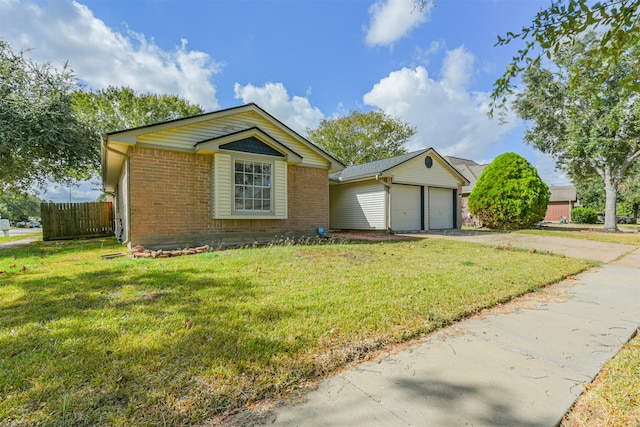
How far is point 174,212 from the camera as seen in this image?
7695mm

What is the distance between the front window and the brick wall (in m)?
0.50

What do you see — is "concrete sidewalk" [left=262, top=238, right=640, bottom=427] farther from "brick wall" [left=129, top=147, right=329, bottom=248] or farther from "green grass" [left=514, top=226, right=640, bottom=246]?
"green grass" [left=514, top=226, right=640, bottom=246]

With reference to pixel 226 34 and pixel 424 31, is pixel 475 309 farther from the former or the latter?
pixel 226 34

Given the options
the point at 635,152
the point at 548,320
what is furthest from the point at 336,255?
the point at 635,152

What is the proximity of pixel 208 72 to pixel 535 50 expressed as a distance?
666 inches

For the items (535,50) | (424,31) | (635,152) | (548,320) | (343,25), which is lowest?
(548,320)

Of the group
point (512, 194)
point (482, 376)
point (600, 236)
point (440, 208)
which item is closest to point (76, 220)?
point (482, 376)

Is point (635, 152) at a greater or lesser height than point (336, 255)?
greater

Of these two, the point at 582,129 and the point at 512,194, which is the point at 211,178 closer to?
the point at 512,194

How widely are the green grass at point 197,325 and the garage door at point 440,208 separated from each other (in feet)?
34.3

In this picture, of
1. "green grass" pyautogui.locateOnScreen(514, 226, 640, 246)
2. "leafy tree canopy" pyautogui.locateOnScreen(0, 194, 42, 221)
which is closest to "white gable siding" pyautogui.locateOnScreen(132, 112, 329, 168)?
"green grass" pyautogui.locateOnScreen(514, 226, 640, 246)

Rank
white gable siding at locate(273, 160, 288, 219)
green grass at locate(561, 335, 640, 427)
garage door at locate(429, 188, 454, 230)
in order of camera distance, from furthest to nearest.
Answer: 1. garage door at locate(429, 188, 454, 230)
2. white gable siding at locate(273, 160, 288, 219)
3. green grass at locate(561, 335, 640, 427)

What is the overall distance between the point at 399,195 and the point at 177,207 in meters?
10.4

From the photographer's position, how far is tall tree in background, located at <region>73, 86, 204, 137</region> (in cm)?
2102
